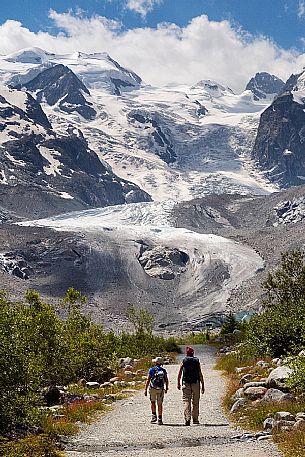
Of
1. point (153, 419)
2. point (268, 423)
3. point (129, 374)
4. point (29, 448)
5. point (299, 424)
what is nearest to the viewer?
point (29, 448)

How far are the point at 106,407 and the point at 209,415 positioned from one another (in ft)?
16.4

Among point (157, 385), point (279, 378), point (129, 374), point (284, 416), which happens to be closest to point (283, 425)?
point (284, 416)

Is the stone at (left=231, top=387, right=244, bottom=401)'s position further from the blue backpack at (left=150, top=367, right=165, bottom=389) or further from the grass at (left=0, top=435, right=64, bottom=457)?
the grass at (left=0, top=435, right=64, bottom=457)

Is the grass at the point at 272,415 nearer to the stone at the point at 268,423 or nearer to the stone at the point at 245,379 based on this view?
the stone at the point at 268,423

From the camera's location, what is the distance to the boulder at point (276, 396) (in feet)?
63.0

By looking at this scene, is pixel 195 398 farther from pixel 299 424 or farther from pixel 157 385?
pixel 299 424

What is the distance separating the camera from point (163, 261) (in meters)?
181

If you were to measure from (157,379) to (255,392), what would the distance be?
4.12 meters

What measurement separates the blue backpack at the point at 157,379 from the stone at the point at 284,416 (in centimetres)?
A: 454

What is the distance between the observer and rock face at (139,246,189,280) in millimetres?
175500

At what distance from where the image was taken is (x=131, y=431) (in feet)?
60.8

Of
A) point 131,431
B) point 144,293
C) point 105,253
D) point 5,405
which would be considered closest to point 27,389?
point 5,405

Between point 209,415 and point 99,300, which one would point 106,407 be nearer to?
point 209,415

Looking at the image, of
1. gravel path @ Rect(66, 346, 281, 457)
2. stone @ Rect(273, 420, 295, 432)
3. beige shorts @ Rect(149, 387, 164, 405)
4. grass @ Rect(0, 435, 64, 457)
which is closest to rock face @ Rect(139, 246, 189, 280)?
gravel path @ Rect(66, 346, 281, 457)
